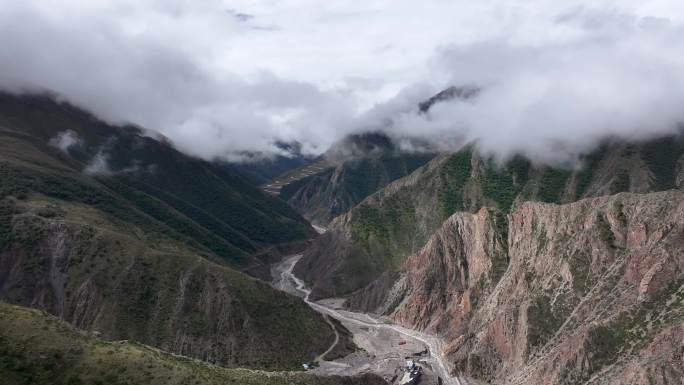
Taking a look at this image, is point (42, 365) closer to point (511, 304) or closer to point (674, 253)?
point (511, 304)

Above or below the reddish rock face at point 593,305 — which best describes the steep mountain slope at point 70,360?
below

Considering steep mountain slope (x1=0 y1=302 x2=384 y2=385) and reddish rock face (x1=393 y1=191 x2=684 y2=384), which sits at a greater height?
reddish rock face (x1=393 y1=191 x2=684 y2=384)

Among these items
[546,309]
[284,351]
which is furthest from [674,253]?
[284,351]

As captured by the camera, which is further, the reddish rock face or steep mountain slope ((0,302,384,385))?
the reddish rock face

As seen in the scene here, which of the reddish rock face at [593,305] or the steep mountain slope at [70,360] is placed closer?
the steep mountain slope at [70,360]
